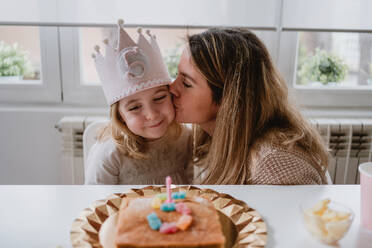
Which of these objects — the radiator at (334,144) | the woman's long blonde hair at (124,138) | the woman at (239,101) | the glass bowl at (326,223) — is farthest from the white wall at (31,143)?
the glass bowl at (326,223)

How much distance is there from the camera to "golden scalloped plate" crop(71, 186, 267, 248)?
65 cm

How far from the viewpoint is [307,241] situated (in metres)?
0.67

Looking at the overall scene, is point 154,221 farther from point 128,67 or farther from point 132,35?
point 132,35

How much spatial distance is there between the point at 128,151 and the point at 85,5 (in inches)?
32.1

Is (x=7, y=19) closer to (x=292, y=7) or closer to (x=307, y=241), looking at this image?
(x=292, y=7)

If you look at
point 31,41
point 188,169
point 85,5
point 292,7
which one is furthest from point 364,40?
point 31,41

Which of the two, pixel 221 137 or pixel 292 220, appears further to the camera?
pixel 221 137

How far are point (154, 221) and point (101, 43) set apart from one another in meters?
1.50

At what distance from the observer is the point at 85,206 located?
30.7 inches

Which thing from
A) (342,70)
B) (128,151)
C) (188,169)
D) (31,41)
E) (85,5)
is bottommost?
(188,169)

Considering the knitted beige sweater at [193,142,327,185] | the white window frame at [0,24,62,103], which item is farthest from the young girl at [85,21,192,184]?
the white window frame at [0,24,62,103]

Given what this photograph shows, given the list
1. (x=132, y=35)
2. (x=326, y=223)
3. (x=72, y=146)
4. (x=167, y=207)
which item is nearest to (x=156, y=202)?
(x=167, y=207)

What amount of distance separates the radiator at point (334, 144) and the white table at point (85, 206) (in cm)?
92

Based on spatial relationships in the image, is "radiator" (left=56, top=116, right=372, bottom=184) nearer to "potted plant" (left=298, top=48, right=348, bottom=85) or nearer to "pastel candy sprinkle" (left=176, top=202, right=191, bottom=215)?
"potted plant" (left=298, top=48, right=348, bottom=85)
